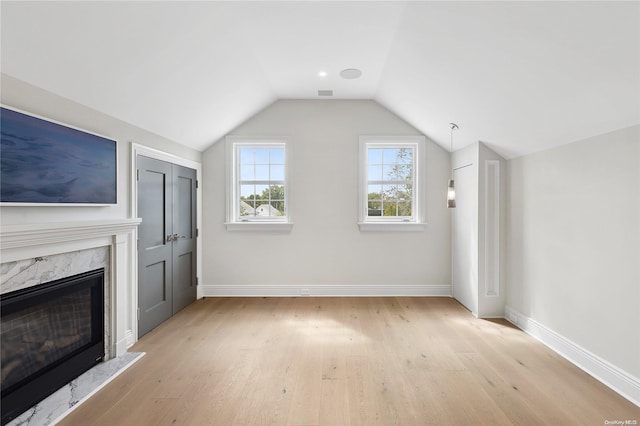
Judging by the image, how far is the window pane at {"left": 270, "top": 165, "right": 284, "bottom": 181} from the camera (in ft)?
14.6

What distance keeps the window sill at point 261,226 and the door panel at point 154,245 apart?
3.05ft

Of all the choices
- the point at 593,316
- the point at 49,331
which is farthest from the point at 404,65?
the point at 49,331

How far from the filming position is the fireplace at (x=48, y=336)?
1.83 m

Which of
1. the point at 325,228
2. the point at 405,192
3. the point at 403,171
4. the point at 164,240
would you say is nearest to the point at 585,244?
the point at 405,192

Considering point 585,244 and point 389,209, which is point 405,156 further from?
point 585,244

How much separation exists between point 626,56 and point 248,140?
3912 millimetres

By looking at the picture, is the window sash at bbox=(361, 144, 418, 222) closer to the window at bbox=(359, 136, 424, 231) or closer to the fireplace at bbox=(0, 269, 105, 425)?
the window at bbox=(359, 136, 424, 231)

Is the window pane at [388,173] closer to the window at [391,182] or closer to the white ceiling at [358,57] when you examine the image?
the window at [391,182]

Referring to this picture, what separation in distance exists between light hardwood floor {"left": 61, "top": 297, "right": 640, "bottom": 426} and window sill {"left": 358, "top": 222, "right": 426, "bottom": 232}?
4.20 ft

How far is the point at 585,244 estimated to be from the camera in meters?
2.45

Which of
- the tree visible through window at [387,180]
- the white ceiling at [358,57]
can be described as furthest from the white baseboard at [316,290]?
the white ceiling at [358,57]

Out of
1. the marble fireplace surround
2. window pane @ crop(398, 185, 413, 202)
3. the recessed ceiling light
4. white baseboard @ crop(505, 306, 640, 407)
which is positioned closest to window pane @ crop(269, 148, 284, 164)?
the recessed ceiling light

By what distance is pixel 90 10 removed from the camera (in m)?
1.76

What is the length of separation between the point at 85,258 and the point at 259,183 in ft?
8.09
